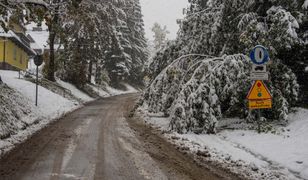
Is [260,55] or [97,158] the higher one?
[260,55]

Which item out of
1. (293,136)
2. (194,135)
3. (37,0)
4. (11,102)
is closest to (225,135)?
(194,135)

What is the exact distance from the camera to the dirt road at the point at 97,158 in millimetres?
7352

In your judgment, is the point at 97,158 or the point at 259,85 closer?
the point at 97,158

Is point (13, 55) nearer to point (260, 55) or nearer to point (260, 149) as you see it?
point (260, 55)

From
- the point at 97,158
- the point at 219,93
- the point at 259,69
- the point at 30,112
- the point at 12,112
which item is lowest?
the point at 97,158

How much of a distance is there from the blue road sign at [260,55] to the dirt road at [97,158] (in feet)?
11.5

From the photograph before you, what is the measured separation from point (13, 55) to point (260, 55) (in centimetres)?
3450

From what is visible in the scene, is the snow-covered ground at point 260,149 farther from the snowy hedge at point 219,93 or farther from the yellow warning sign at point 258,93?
the yellow warning sign at point 258,93

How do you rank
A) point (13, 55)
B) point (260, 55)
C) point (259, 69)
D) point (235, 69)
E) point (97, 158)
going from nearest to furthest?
point (97, 158) → point (260, 55) → point (259, 69) → point (235, 69) → point (13, 55)

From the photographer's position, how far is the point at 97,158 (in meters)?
8.77

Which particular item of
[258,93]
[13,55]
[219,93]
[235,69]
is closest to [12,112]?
[219,93]

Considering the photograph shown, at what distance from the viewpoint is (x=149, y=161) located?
860cm

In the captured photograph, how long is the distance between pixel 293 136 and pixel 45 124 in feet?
32.2

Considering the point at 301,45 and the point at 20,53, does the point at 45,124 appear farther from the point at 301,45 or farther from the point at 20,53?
the point at 20,53
